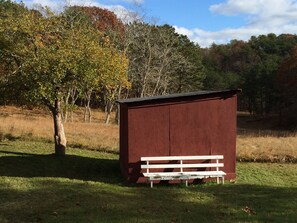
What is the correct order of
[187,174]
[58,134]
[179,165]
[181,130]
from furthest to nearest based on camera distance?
[58,134]
[181,130]
[179,165]
[187,174]

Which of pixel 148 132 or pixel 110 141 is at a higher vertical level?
pixel 148 132

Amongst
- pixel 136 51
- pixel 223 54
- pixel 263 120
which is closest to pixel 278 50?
pixel 223 54

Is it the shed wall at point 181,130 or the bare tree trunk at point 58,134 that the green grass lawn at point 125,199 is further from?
the bare tree trunk at point 58,134

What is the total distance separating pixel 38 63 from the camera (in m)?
14.8

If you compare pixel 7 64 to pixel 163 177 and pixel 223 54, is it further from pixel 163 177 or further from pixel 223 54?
pixel 223 54

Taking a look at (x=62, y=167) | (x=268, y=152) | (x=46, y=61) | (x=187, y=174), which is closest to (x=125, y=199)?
(x=187, y=174)

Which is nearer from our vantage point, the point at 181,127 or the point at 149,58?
the point at 181,127

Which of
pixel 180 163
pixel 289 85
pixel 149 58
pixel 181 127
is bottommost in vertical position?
pixel 180 163

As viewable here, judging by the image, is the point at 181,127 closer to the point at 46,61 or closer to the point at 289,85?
the point at 46,61

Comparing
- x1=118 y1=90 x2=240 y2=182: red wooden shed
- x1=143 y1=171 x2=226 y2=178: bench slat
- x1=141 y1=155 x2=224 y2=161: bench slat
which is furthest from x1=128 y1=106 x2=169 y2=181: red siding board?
x1=143 y1=171 x2=226 y2=178: bench slat

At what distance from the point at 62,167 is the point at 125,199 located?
634cm

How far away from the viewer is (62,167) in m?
14.8

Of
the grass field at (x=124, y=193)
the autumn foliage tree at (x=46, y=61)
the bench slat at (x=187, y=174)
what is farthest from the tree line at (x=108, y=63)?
the bench slat at (x=187, y=174)

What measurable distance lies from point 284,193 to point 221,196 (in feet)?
5.35
